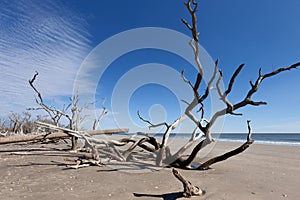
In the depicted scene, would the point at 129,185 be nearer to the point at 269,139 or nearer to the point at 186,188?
the point at 186,188

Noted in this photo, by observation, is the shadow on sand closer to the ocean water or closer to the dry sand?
the dry sand

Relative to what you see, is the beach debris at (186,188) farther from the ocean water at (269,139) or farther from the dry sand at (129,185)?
the ocean water at (269,139)

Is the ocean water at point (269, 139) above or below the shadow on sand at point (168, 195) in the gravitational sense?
below

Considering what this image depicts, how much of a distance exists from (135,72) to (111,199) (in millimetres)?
5752

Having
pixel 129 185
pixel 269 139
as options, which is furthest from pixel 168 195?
pixel 269 139

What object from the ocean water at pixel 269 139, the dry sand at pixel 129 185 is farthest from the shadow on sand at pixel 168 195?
the ocean water at pixel 269 139

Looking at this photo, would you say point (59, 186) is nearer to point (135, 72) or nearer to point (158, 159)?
point (158, 159)

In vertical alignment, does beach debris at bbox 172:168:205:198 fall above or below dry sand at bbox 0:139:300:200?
above

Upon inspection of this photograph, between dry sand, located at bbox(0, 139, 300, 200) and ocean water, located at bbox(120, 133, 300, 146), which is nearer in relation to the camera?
dry sand, located at bbox(0, 139, 300, 200)

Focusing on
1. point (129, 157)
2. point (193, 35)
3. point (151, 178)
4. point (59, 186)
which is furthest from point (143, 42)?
point (59, 186)

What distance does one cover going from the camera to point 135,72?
25.3ft

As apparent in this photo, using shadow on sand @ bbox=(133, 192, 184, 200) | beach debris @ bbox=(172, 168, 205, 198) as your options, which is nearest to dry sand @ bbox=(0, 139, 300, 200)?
shadow on sand @ bbox=(133, 192, 184, 200)

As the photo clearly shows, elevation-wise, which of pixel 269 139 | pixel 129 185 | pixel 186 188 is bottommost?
pixel 269 139

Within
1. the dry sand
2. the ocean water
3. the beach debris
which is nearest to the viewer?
the beach debris
